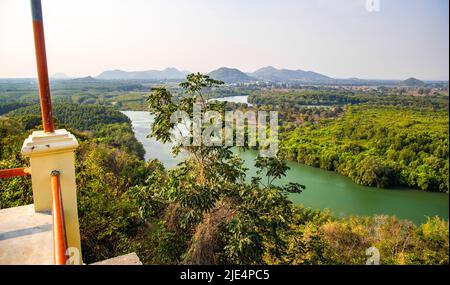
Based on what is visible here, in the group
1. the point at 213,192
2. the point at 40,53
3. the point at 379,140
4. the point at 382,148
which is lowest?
the point at 382,148

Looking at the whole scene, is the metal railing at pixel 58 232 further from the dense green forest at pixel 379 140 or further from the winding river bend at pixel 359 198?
the winding river bend at pixel 359 198

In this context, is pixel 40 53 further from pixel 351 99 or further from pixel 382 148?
pixel 351 99

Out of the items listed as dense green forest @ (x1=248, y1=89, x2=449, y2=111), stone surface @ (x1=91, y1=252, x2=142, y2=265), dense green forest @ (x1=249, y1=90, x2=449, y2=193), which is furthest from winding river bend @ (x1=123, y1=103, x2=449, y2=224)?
dense green forest @ (x1=248, y1=89, x2=449, y2=111)

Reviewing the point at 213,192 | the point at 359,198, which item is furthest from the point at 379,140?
the point at 213,192

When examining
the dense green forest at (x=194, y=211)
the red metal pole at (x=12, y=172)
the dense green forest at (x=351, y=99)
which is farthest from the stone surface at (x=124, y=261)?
the dense green forest at (x=351, y=99)

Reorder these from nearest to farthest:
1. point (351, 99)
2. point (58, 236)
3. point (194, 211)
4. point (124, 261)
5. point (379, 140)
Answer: point (58, 236) → point (124, 261) → point (194, 211) → point (379, 140) → point (351, 99)
